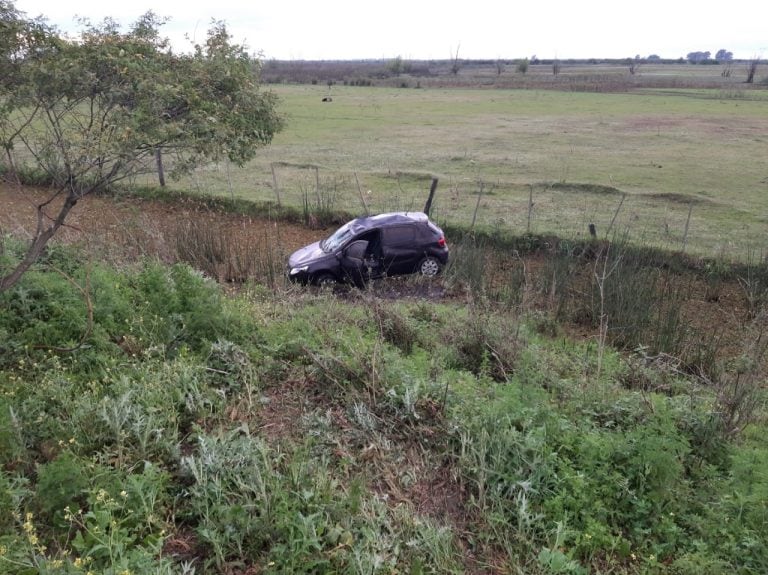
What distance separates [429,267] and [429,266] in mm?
23

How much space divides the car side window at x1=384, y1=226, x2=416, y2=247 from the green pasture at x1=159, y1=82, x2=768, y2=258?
10.8 ft

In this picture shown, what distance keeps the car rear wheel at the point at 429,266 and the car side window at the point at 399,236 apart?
1.87 feet

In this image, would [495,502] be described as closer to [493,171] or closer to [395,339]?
[395,339]

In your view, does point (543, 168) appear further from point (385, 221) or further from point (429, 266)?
point (385, 221)

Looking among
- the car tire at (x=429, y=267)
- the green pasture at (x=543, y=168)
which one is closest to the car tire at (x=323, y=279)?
the car tire at (x=429, y=267)

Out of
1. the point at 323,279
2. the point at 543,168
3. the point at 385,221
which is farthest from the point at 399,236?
the point at 543,168

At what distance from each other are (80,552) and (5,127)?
4.11m

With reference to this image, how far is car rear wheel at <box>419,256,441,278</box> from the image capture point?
1264cm

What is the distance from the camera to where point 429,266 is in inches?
500

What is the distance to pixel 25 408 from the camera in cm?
510

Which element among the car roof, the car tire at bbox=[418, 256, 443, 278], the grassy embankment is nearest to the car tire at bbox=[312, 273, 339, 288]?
the car roof

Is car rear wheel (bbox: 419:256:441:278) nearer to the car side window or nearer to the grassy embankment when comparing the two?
the car side window

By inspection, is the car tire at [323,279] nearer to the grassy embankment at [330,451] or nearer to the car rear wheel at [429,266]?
the car rear wheel at [429,266]

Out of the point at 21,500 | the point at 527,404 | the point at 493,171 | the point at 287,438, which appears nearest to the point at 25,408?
the point at 21,500
